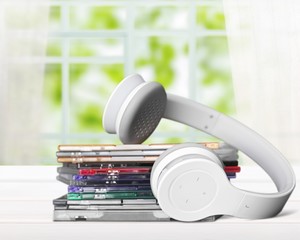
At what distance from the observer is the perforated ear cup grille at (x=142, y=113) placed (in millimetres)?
750

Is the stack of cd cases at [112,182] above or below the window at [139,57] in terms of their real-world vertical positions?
below

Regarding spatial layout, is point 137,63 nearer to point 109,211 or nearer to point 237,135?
point 237,135

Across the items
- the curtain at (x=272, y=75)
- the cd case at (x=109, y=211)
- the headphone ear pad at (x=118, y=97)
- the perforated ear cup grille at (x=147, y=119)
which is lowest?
the cd case at (x=109, y=211)

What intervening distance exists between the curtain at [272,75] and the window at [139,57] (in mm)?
1555

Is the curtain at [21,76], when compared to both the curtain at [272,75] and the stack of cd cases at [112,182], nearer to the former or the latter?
the curtain at [272,75]

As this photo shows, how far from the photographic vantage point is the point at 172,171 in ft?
2.29

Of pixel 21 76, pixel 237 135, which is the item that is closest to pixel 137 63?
pixel 21 76

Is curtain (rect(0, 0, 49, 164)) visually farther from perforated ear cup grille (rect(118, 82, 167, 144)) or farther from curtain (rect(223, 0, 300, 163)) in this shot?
perforated ear cup grille (rect(118, 82, 167, 144))

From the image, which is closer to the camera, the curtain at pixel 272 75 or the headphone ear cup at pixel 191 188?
the headphone ear cup at pixel 191 188

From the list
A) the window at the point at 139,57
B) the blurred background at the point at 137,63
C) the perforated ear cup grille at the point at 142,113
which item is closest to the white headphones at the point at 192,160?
the perforated ear cup grille at the point at 142,113

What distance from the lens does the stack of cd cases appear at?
732mm

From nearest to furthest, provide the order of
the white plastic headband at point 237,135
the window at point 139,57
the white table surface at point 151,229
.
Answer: the white table surface at point 151,229 → the white plastic headband at point 237,135 → the window at point 139,57

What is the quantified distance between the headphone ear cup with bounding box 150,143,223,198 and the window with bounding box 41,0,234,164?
4.43 m

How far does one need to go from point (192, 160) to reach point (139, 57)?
16.4ft
